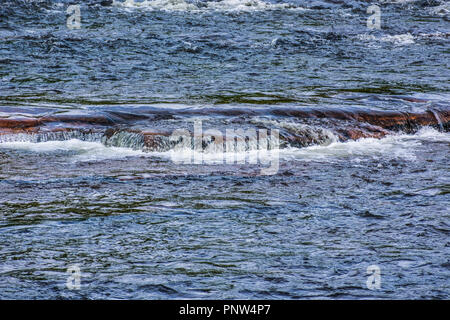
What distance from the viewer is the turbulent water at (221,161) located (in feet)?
14.7

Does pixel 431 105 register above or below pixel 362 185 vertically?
above

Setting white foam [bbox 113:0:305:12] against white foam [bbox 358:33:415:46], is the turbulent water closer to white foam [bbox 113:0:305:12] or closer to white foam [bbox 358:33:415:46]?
white foam [bbox 358:33:415:46]

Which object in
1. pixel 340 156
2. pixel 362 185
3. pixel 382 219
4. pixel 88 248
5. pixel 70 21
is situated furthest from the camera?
pixel 70 21

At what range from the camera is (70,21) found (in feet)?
47.0

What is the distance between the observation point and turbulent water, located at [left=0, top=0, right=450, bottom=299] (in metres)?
4.48

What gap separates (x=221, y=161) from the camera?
695 cm

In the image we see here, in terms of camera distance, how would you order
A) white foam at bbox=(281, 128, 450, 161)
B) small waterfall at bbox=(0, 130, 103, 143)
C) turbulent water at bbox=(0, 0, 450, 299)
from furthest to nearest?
small waterfall at bbox=(0, 130, 103, 143) → white foam at bbox=(281, 128, 450, 161) → turbulent water at bbox=(0, 0, 450, 299)

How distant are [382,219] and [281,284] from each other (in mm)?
1392

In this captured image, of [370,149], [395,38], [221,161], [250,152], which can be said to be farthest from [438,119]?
[395,38]

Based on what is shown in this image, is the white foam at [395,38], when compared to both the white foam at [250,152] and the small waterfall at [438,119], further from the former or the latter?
the white foam at [250,152]

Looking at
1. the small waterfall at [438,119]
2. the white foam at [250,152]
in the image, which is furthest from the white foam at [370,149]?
the small waterfall at [438,119]

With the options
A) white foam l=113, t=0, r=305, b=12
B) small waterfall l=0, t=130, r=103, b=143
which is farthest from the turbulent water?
white foam l=113, t=0, r=305, b=12

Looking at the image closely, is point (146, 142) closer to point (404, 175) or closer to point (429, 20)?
point (404, 175)
